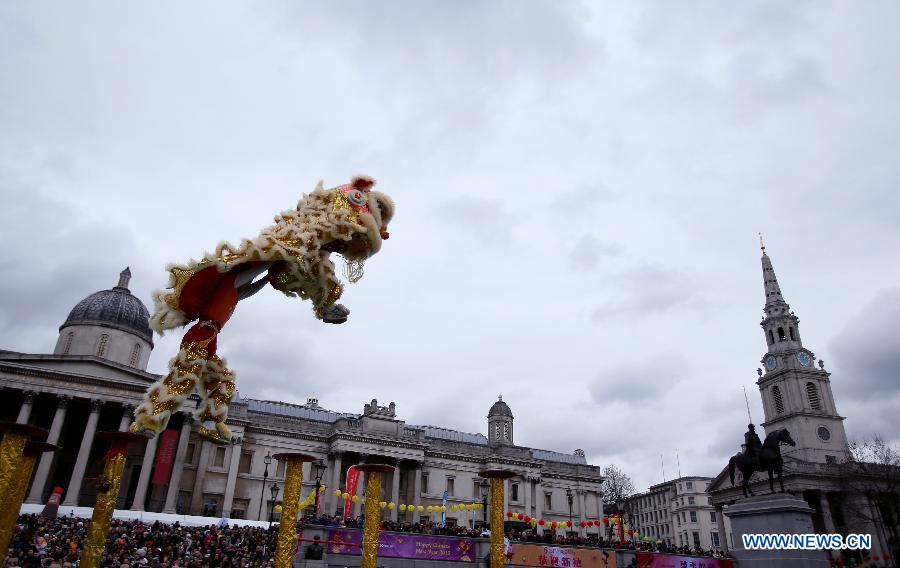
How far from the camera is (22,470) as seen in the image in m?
8.49

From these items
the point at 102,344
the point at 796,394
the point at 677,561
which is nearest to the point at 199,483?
the point at 102,344

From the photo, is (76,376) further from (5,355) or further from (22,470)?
(22,470)

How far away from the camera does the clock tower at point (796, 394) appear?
61312 millimetres

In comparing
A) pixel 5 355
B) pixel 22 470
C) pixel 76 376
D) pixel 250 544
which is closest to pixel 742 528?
pixel 250 544

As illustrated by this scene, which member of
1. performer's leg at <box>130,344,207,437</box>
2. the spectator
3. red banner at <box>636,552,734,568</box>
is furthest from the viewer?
red banner at <box>636,552,734,568</box>

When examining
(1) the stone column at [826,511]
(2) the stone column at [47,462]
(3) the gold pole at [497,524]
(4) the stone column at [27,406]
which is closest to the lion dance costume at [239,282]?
(3) the gold pole at [497,524]

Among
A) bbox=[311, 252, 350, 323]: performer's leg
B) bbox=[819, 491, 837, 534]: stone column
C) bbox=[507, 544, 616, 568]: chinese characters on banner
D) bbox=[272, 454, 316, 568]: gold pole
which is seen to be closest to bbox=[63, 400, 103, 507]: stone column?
bbox=[507, 544, 616, 568]: chinese characters on banner

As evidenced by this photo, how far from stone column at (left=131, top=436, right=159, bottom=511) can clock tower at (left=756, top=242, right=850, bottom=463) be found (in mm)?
62036

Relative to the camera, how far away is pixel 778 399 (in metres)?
66.1

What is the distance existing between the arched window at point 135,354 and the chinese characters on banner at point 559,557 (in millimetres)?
35706

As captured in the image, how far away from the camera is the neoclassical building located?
41.2 metres

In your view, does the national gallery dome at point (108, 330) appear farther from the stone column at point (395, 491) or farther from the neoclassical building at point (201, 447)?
the stone column at point (395, 491)

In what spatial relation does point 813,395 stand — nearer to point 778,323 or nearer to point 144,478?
point 778,323

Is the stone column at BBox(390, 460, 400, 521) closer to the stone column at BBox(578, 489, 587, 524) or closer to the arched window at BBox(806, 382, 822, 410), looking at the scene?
the stone column at BBox(578, 489, 587, 524)
